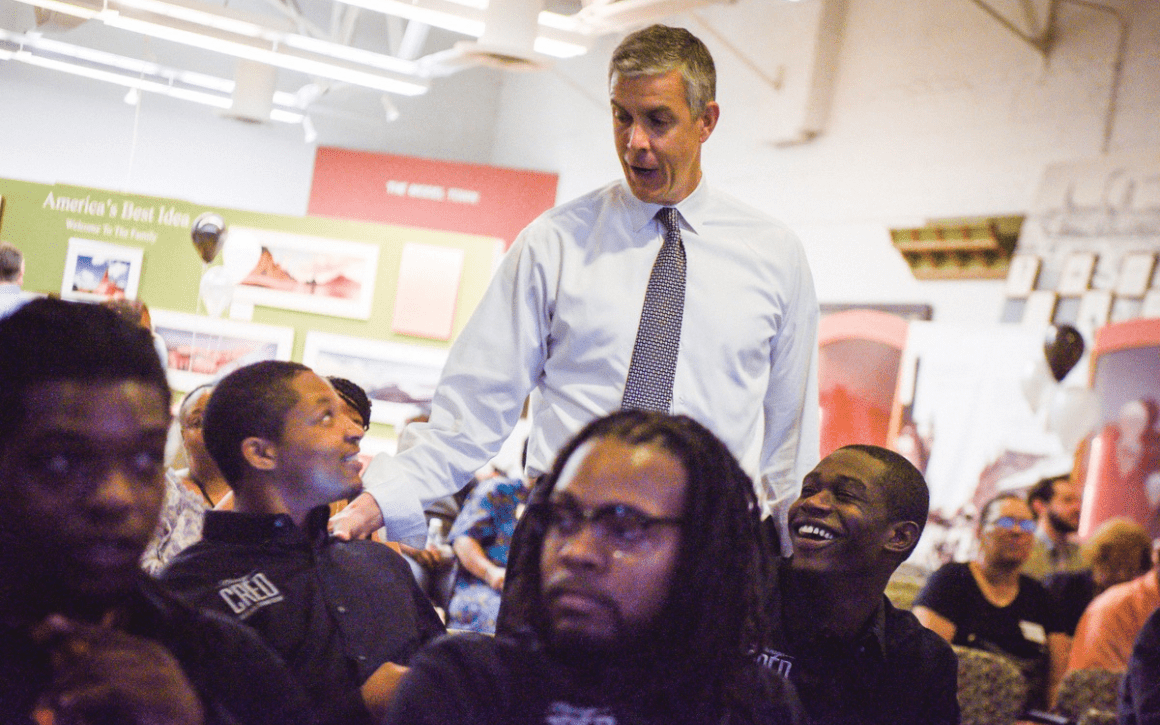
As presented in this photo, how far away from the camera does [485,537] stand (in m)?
4.36

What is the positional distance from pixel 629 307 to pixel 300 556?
680 mm

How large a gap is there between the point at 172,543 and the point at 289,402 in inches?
30.3

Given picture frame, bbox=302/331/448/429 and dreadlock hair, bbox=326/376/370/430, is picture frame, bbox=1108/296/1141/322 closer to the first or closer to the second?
dreadlock hair, bbox=326/376/370/430

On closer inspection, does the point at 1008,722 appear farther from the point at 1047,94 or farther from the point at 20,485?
the point at 1047,94

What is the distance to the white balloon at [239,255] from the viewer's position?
7.80m

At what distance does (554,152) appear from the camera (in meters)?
10.6

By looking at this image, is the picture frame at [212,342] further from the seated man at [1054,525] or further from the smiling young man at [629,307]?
the smiling young man at [629,307]

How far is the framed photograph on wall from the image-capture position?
5270 mm

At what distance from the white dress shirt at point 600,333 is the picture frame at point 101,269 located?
658cm

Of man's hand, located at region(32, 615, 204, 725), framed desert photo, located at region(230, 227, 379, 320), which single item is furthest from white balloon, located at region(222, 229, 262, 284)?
man's hand, located at region(32, 615, 204, 725)

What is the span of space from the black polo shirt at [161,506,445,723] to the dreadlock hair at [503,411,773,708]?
50 cm

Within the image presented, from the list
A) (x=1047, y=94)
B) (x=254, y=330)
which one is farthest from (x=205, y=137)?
(x=1047, y=94)

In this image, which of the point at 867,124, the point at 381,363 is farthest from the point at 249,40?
the point at 867,124

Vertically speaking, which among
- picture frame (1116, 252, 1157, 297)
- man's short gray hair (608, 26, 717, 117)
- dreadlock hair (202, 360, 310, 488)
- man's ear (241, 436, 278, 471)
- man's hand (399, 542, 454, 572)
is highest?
picture frame (1116, 252, 1157, 297)
